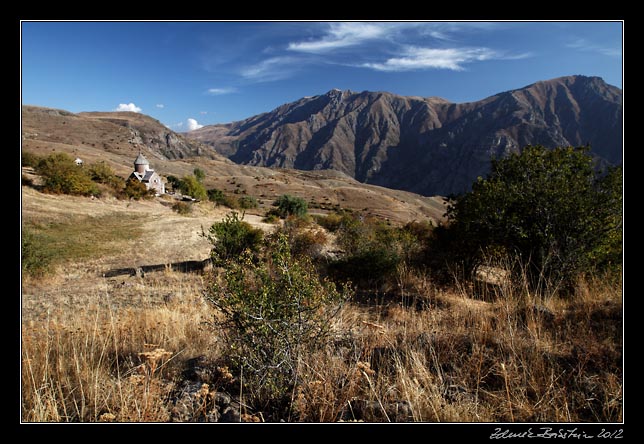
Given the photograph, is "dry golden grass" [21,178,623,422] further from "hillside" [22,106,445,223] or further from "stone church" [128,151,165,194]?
"hillside" [22,106,445,223]

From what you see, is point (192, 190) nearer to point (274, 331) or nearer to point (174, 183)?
point (174, 183)

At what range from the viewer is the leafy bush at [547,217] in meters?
6.80

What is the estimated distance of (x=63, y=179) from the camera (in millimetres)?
30391

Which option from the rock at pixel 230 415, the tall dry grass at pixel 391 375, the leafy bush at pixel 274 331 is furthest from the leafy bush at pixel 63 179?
the rock at pixel 230 415

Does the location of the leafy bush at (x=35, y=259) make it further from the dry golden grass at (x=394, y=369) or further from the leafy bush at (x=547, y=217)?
the leafy bush at (x=547, y=217)

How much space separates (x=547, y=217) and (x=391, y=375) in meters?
6.57

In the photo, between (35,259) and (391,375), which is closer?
(391,375)

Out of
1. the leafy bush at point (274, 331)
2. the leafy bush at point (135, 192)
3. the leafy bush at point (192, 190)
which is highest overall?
the leafy bush at point (192, 190)

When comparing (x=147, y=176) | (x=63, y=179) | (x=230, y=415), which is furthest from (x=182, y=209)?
(x=230, y=415)

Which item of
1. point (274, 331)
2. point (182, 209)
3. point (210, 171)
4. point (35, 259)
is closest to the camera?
point (274, 331)

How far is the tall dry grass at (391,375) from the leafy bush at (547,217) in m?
3.36

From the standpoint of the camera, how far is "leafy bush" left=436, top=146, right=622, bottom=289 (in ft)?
22.3

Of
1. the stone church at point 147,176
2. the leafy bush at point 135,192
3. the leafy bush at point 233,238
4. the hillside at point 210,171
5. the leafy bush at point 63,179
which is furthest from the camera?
the hillside at point 210,171
